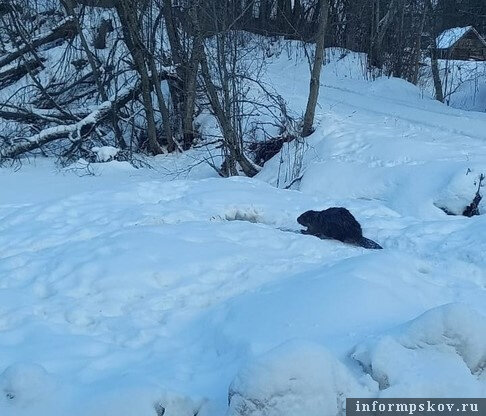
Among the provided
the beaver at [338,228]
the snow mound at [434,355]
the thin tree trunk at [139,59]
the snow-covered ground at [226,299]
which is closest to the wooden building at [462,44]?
the thin tree trunk at [139,59]

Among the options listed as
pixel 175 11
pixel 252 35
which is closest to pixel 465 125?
pixel 175 11

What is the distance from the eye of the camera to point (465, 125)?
13.0 meters

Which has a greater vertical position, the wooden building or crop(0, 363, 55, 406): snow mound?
the wooden building

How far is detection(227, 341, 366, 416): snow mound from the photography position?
3.05m

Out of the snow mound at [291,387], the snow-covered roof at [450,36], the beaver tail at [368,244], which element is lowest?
the beaver tail at [368,244]

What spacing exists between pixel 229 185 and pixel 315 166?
2937mm

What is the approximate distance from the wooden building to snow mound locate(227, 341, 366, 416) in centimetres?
1685

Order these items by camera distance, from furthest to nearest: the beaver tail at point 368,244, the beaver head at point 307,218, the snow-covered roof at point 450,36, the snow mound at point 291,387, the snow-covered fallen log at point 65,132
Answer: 1. the snow-covered roof at point 450,36
2. the snow-covered fallen log at point 65,132
3. the beaver head at point 307,218
4. the beaver tail at point 368,244
5. the snow mound at point 291,387

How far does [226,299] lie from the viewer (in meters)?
4.80

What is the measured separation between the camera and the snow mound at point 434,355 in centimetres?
311

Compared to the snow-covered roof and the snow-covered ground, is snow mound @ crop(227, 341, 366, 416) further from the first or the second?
the snow-covered roof

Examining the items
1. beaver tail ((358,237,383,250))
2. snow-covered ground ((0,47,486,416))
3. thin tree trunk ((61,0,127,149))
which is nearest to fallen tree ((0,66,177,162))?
thin tree trunk ((61,0,127,149))

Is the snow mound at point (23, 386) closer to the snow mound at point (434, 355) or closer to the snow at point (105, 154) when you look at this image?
the snow mound at point (434, 355)

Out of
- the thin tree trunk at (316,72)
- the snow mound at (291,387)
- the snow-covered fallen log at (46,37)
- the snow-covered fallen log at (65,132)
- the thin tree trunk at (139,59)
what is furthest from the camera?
the snow-covered fallen log at (46,37)
